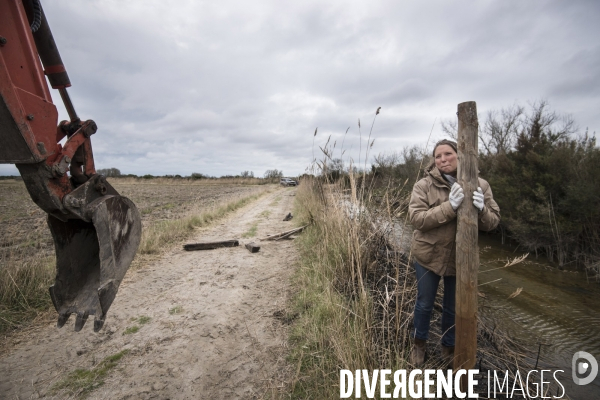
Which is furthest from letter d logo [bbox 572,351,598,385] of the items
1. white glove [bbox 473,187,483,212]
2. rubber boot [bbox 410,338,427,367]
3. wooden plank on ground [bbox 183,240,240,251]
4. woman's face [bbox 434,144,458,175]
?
wooden plank on ground [bbox 183,240,240,251]

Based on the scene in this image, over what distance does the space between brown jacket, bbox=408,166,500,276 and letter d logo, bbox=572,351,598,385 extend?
2.59m

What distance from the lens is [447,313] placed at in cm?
253

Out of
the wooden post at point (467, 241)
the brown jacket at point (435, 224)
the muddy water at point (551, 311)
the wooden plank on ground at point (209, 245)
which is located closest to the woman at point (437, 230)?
the brown jacket at point (435, 224)

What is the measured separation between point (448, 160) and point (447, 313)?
1.39 m

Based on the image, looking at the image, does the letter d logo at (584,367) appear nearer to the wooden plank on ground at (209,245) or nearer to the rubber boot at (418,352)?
the rubber boot at (418,352)

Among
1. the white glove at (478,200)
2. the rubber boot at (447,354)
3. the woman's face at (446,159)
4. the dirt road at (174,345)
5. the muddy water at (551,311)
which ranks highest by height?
the woman's face at (446,159)

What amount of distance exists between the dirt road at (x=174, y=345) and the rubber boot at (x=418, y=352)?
1.14 meters

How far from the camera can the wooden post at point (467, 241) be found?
77.6 inches

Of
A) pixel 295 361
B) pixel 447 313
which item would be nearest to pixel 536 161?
pixel 447 313

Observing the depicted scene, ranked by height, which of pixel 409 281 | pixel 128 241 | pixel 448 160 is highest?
pixel 448 160

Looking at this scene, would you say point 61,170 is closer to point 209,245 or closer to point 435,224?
point 435,224

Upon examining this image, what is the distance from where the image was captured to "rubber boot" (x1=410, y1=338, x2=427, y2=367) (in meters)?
2.48

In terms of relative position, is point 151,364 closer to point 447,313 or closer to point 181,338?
point 181,338

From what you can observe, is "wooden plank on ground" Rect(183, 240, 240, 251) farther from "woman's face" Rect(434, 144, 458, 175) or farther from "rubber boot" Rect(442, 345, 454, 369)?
"woman's face" Rect(434, 144, 458, 175)
